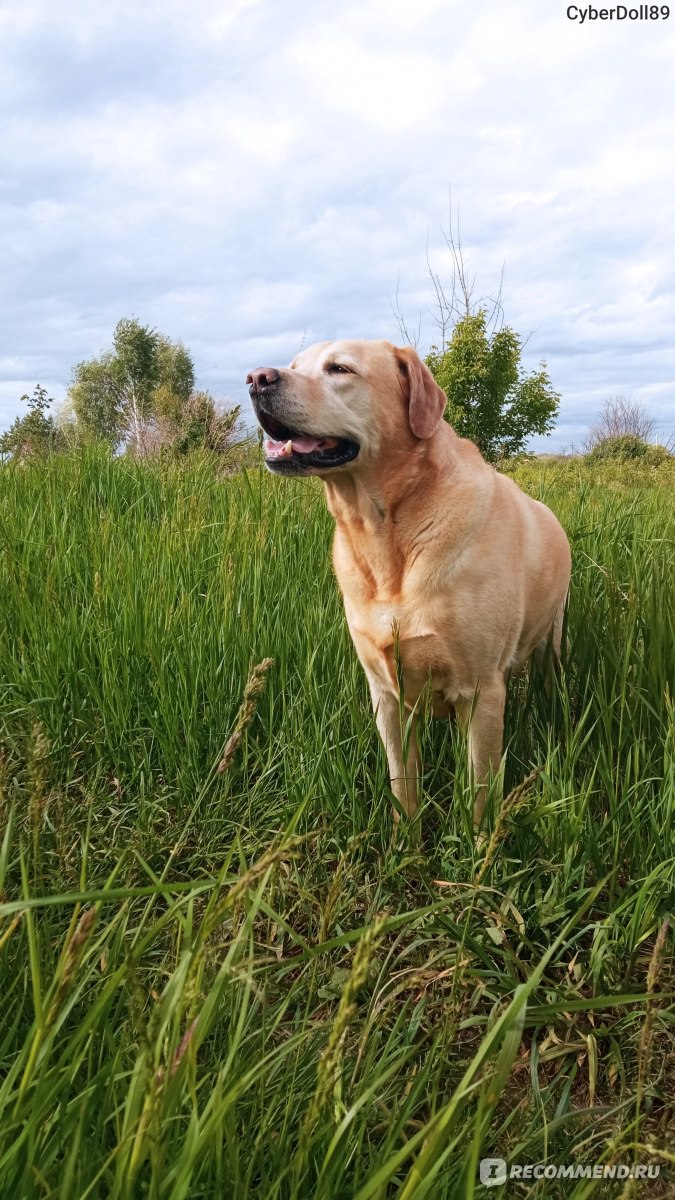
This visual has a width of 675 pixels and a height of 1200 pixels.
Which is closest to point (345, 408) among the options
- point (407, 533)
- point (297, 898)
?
point (407, 533)

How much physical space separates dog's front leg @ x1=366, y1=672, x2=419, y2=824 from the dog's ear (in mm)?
916

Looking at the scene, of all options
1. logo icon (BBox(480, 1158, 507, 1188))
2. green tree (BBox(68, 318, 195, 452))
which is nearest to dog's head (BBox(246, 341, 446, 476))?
logo icon (BBox(480, 1158, 507, 1188))

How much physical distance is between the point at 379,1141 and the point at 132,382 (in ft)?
191

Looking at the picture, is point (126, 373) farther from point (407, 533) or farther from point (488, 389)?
point (407, 533)

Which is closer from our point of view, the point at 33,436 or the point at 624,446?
the point at 33,436

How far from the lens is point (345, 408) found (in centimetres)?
280

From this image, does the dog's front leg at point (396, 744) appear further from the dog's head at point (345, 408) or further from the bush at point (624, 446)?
the bush at point (624, 446)

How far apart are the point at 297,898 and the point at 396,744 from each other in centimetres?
63

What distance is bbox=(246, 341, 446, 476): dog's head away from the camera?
2.76 metres

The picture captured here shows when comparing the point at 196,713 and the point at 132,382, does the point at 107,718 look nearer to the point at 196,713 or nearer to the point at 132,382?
the point at 196,713

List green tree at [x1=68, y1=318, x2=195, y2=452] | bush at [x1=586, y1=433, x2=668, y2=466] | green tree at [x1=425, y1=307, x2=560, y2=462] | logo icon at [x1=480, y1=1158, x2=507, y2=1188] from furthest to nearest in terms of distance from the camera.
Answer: green tree at [x1=68, y1=318, x2=195, y2=452]
bush at [x1=586, y1=433, x2=668, y2=466]
green tree at [x1=425, y1=307, x2=560, y2=462]
logo icon at [x1=480, y1=1158, x2=507, y2=1188]

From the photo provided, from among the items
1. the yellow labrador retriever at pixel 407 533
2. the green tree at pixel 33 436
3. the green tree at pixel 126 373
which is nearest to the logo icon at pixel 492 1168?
the yellow labrador retriever at pixel 407 533

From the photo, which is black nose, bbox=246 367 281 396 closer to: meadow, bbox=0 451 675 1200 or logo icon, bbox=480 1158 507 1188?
meadow, bbox=0 451 675 1200

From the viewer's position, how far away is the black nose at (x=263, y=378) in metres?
2.72
